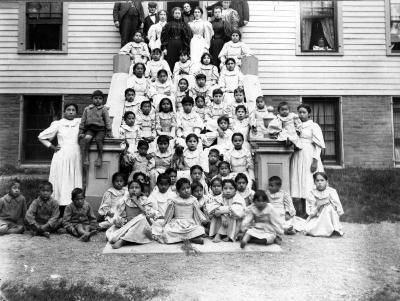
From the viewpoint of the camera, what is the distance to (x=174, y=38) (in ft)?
34.2

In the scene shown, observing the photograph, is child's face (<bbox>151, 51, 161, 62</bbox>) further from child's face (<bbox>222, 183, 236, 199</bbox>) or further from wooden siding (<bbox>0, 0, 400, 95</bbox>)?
child's face (<bbox>222, 183, 236, 199</bbox>)

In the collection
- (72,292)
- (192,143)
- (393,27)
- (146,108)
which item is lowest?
(72,292)

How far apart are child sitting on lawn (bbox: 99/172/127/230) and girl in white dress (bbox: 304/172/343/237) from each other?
2.88 meters

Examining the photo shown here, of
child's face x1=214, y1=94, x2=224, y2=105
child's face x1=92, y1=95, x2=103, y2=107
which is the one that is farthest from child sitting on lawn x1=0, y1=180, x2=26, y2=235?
child's face x1=214, y1=94, x2=224, y2=105

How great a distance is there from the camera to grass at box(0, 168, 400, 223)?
7898mm

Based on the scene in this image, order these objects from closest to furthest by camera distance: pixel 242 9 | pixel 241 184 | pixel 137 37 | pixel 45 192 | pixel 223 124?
1. pixel 241 184
2. pixel 45 192
3. pixel 223 124
4. pixel 137 37
5. pixel 242 9

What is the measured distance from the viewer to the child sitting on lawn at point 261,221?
19.2 feet

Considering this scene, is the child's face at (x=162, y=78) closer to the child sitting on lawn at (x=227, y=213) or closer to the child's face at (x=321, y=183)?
the child sitting on lawn at (x=227, y=213)

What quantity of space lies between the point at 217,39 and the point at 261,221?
20.6 ft

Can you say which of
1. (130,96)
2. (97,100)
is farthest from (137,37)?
(97,100)

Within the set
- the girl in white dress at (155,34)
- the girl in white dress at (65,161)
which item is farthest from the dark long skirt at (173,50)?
the girl in white dress at (65,161)

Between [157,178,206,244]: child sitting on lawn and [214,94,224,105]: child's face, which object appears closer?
[157,178,206,244]: child sitting on lawn

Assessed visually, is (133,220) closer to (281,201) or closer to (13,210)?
(13,210)

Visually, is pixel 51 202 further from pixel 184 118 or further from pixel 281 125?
pixel 281 125
